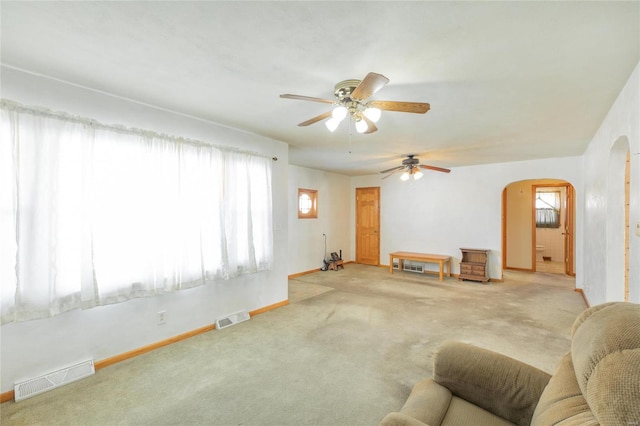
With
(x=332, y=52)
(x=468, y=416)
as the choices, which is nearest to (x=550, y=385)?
(x=468, y=416)

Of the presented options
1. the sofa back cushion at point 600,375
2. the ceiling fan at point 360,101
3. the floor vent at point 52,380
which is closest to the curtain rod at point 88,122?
the ceiling fan at point 360,101

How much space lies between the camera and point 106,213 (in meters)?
2.63

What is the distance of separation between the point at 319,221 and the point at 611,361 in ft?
21.2

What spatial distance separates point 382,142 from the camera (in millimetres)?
4395

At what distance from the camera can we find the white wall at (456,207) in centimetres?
566

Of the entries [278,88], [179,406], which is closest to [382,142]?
[278,88]

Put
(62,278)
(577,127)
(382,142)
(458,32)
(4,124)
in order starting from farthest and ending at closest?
(382,142) → (577,127) → (62,278) → (4,124) → (458,32)

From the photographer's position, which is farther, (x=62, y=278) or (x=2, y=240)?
(x=62, y=278)

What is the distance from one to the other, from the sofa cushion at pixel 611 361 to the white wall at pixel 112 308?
336 cm

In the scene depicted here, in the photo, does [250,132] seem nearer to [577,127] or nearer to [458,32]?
[458,32]

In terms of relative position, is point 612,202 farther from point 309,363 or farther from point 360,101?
point 309,363

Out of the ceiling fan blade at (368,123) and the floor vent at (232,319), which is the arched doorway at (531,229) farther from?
the floor vent at (232,319)

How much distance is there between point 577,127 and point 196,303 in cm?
510

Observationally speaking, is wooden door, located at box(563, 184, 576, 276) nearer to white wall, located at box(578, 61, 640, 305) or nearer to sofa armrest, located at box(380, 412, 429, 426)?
white wall, located at box(578, 61, 640, 305)
